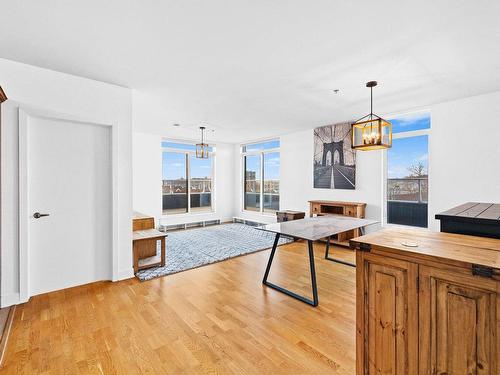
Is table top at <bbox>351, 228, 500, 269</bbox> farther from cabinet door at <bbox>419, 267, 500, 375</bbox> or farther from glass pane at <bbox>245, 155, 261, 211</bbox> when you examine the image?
glass pane at <bbox>245, 155, 261, 211</bbox>

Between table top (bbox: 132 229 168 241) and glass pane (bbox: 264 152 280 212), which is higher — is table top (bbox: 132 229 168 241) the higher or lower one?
the lower one

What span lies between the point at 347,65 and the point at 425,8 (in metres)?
0.92

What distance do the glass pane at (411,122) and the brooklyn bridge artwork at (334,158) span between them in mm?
839

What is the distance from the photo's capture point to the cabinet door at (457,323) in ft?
3.31

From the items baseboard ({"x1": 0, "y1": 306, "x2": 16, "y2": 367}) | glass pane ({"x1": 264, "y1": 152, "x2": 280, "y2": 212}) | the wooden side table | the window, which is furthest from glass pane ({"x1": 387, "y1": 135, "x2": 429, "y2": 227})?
baseboard ({"x1": 0, "y1": 306, "x2": 16, "y2": 367})

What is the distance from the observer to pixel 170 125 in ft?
18.2

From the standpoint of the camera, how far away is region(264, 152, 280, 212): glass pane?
7164 mm

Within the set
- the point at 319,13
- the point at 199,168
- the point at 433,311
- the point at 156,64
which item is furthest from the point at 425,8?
the point at 199,168

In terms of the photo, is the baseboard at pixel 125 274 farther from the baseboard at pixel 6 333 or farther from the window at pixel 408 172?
the window at pixel 408 172

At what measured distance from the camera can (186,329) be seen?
2238 mm

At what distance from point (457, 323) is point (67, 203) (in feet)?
12.4

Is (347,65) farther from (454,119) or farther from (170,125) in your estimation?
(170,125)

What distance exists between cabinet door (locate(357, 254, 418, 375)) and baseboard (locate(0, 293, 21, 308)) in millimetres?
3426

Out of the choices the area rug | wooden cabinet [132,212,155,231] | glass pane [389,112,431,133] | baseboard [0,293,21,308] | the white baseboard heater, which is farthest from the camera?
the white baseboard heater
